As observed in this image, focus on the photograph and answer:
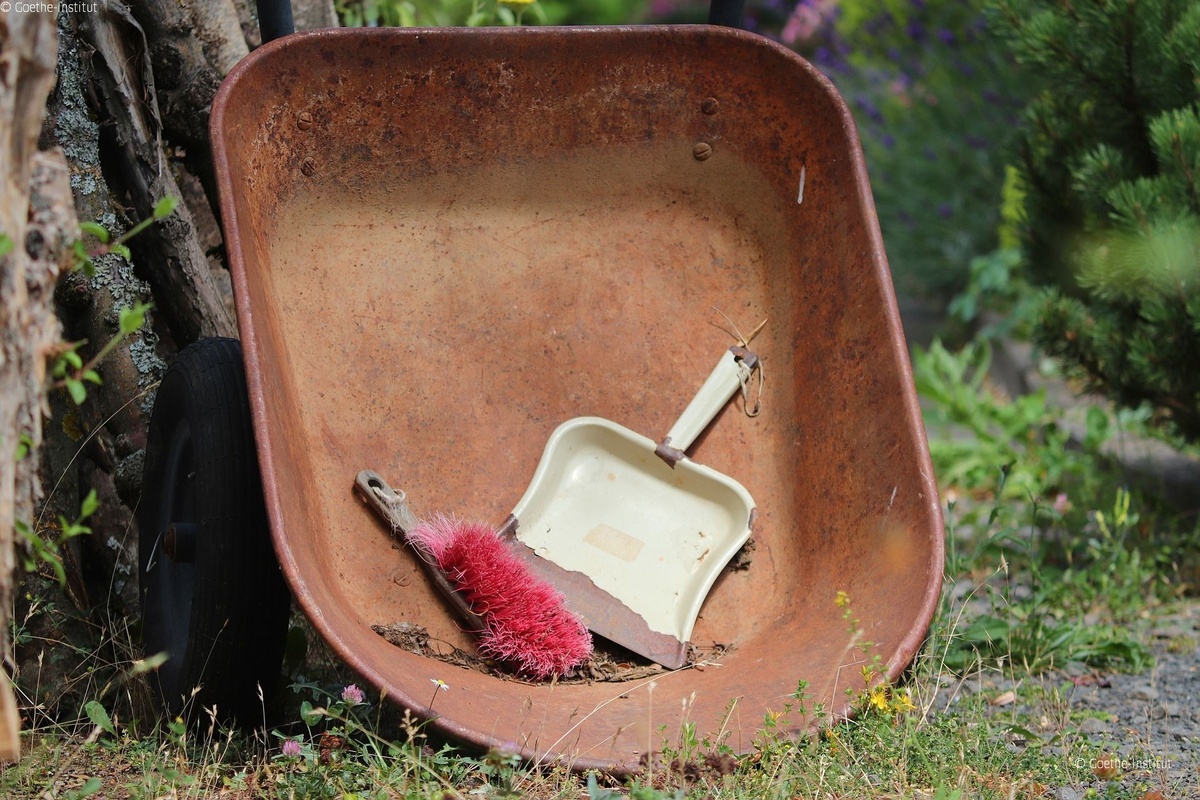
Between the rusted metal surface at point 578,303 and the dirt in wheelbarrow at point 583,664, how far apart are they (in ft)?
0.09

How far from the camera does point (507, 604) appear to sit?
1.62 metres

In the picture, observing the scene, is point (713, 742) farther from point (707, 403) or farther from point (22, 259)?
point (22, 259)

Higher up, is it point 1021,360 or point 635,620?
point 635,620

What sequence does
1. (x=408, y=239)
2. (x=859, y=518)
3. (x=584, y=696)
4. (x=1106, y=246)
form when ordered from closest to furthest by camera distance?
(x=584, y=696), (x=859, y=518), (x=408, y=239), (x=1106, y=246)

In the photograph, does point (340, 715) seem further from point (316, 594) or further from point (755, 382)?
point (755, 382)

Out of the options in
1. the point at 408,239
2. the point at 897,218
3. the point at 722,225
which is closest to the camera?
the point at 408,239

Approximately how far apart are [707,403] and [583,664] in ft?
1.61

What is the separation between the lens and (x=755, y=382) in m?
1.93

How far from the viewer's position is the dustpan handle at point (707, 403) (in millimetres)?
1885

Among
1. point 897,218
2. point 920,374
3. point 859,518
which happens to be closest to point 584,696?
point 859,518

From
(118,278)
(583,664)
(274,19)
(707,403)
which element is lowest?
(583,664)

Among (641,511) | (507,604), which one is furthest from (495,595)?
(641,511)

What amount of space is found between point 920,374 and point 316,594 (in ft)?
8.47

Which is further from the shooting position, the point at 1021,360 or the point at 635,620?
the point at 1021,360
